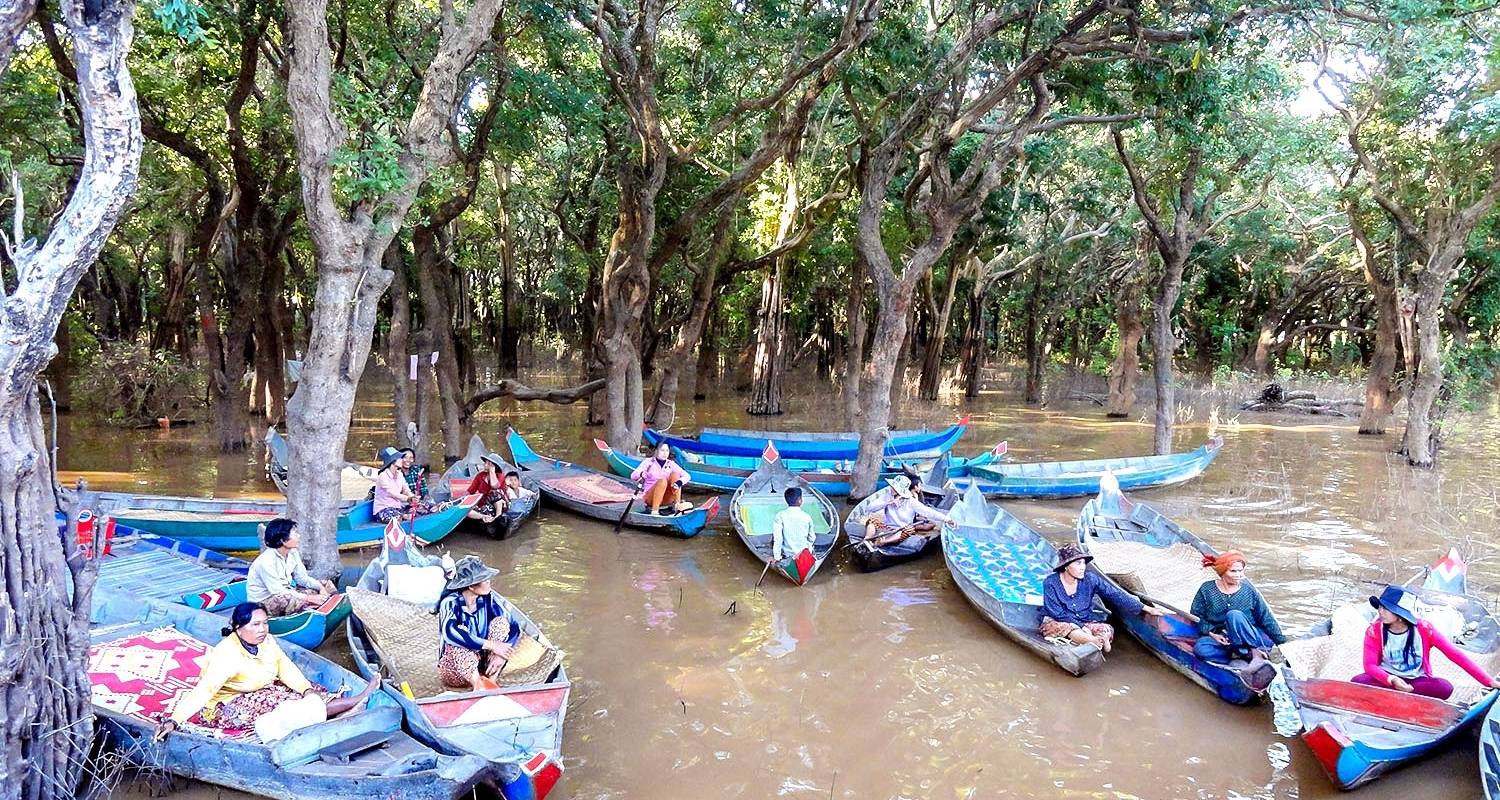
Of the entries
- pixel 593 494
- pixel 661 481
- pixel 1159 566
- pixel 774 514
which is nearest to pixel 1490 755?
pixel 1159 566

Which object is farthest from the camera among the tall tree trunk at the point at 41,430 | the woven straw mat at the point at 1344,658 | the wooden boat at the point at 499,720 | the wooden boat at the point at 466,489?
the wooden boat at the point at 466,489

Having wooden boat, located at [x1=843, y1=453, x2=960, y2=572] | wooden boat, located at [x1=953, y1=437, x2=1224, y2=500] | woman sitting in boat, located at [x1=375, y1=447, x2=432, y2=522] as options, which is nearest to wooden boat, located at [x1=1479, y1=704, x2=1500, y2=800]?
wooden boat, located at [x1=843, y1=453, x2=960, y2=572]

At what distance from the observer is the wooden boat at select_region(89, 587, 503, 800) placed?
4516mm

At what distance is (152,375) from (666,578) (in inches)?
538

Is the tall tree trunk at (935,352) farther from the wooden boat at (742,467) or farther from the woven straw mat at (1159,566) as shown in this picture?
the woven straw mat at (1159,566)

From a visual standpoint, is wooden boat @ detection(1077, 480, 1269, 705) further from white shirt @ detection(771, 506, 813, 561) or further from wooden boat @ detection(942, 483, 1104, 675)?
white shirt @ detection(771, 506, 813, 561)

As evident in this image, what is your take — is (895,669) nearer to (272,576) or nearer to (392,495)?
(272,576)

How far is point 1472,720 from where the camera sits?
5.18 metres

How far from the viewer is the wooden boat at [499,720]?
4703 millimetres

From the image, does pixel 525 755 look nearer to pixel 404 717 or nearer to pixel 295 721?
pixel 404 717

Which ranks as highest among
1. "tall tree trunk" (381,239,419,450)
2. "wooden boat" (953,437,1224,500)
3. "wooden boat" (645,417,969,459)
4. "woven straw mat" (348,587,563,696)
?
"tall tree trunk" (381,239,419,450)

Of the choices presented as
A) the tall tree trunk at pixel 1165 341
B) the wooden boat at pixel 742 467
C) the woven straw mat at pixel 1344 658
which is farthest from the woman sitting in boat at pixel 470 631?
the tall tree trunk at pixel 1165 341

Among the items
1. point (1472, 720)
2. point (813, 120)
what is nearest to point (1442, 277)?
point (813, 120)

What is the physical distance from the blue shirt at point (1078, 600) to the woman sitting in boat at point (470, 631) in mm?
4304
